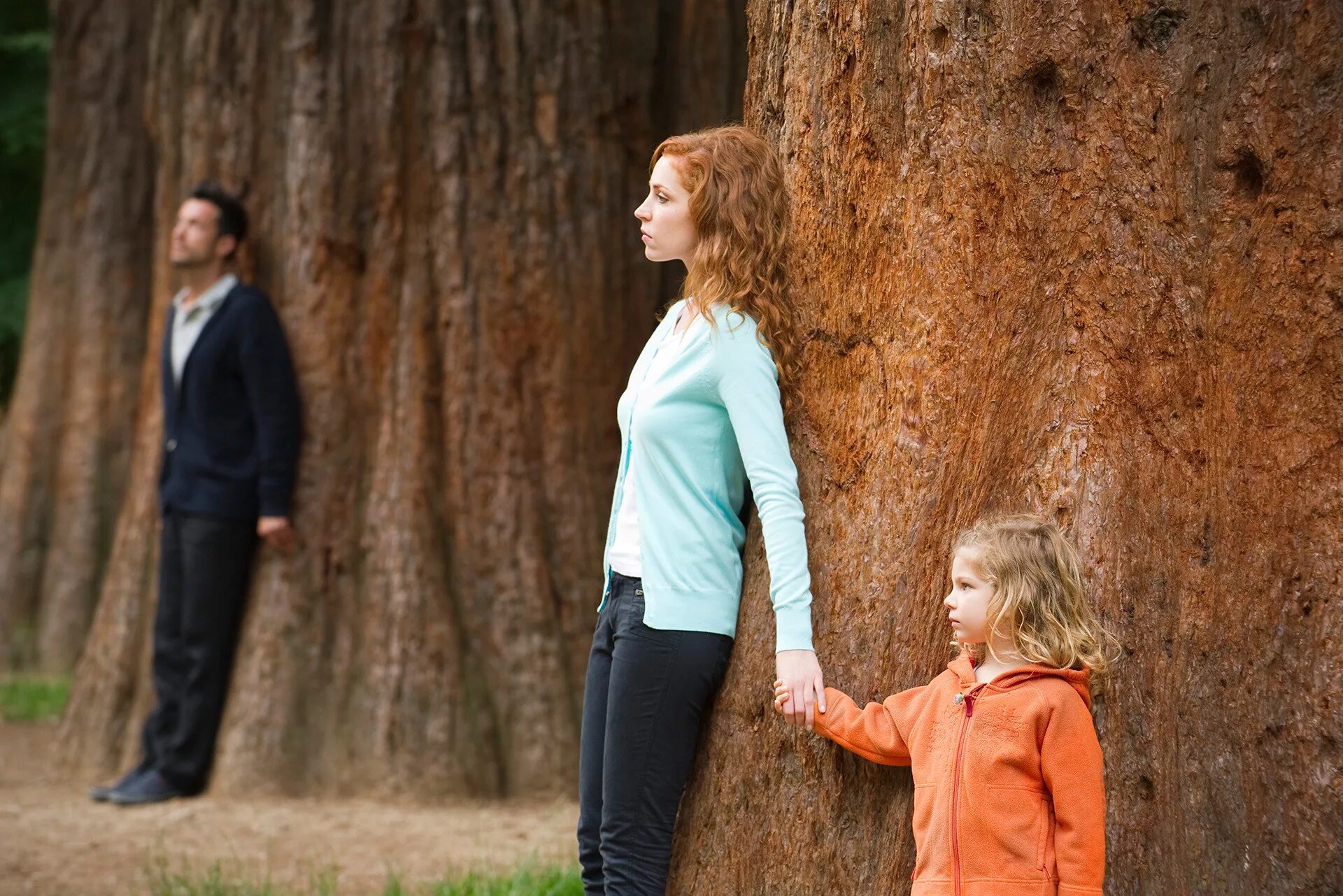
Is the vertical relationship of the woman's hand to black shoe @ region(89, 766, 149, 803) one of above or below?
above

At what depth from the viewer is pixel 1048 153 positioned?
2.95 m

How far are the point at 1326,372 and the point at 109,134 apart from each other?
856 centimetres

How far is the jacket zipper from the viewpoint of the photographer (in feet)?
8.63

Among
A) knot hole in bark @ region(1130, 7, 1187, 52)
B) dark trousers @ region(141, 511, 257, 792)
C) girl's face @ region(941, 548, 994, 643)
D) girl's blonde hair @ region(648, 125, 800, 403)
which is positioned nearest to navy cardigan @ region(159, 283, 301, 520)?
dark trousers @ region(141, 511, 257, 792)

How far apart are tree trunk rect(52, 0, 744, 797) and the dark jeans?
9.28ft

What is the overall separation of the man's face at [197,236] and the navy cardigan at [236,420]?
194mm

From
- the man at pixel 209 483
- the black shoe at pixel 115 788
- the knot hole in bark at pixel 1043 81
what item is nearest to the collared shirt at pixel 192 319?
the man at pixel 209 483

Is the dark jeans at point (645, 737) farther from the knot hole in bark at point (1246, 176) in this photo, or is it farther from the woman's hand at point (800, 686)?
the knot hole in bark at point (1246, 176)

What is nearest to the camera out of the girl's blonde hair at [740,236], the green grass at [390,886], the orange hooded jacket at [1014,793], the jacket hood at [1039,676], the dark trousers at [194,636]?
the orange hooded jacket at [1014,793]

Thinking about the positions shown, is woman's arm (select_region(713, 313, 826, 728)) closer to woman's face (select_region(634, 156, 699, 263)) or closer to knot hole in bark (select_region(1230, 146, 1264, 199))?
woman's face (select_region(634, 156, 699, 263))

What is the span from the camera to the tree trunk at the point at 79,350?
920cm

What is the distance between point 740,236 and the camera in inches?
122

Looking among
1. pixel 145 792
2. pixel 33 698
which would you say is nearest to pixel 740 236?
pixel 145 792

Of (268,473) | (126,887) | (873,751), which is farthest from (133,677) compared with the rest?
(873,751)
